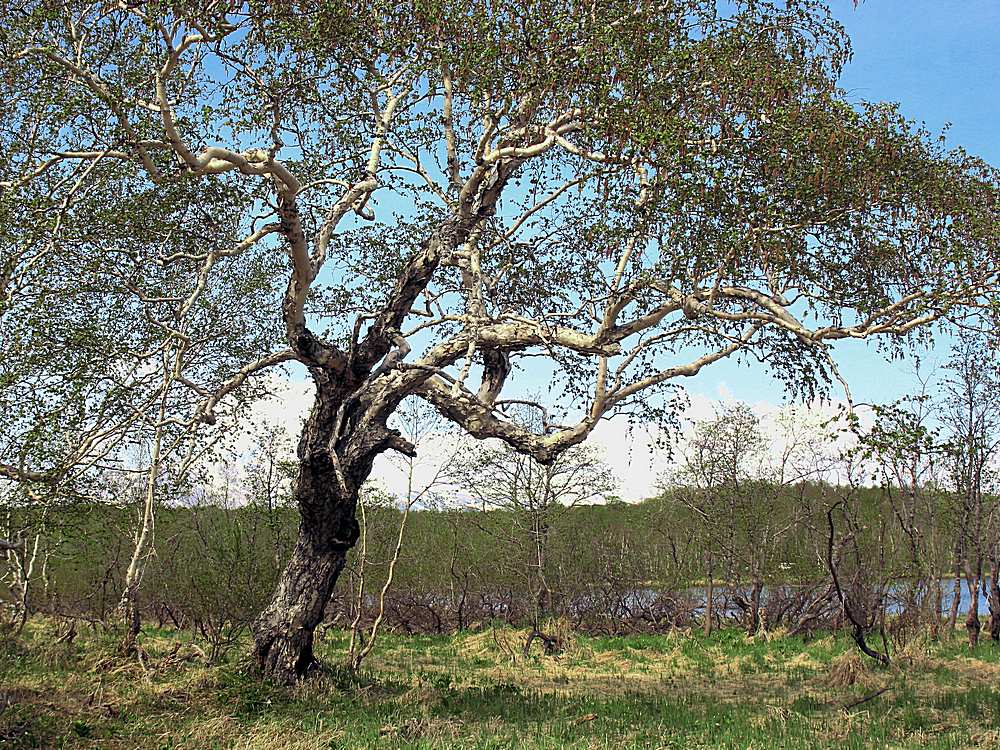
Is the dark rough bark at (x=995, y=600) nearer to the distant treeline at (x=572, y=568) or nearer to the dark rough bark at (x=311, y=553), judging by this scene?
the distant treeline at (x=572, y=568)

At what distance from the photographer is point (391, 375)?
10898 mm

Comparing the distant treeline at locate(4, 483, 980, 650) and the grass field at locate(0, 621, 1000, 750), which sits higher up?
the distant treeline at locate(4, 483, 980, 650)

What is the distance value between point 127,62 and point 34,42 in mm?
1974

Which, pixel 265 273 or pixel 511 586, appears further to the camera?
pixel 511 586

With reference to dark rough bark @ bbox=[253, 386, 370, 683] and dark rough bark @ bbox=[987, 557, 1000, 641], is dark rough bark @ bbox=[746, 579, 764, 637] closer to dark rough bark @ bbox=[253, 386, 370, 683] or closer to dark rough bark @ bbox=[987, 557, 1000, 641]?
dark rough bark @ bbox=[987, 557, 1000, 641]

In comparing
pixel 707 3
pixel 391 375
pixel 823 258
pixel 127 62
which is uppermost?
pixel 707 3

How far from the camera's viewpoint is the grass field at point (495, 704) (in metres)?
7.77

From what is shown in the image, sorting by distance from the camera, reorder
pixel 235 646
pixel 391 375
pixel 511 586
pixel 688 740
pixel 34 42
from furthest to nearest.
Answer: pixel 511 586
pixel 235 646
pixel 391 375
pixel 34 42
pixel 688 740

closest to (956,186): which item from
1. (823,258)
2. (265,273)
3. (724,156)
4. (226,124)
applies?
(823,258)

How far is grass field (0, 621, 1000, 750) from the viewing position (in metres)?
7.77

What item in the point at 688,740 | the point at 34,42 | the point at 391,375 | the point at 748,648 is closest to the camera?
the point at 688,740

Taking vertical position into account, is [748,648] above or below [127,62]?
below

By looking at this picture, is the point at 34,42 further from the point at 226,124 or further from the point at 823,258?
the point at 823,258

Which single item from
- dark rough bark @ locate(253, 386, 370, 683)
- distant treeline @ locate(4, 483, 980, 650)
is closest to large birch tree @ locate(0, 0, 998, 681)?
dark rough bark @ locate(253, 386, 370, 683)
